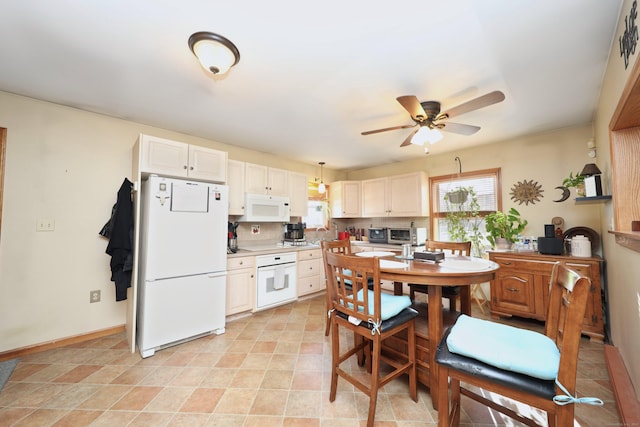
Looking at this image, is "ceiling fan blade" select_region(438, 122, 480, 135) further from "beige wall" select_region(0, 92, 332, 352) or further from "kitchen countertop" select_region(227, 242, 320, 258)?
"beige wall" select_region(0, 92, 332, 352)

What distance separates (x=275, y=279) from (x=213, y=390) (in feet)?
5.42

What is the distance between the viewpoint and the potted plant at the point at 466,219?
3672mm

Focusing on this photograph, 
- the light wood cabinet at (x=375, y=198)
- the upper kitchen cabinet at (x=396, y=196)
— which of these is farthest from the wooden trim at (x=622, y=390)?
the light wood cabinet at (x=375, y=198)

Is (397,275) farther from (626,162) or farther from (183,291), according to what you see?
(183,291)

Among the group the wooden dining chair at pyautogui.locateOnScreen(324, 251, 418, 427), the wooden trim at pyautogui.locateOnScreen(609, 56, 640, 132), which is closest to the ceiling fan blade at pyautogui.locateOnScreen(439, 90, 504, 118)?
the wooden trim at pyautogui.locateOnScreen(609, 56, 640, 132)

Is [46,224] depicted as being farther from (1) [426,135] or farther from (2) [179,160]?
(1) [426,135]

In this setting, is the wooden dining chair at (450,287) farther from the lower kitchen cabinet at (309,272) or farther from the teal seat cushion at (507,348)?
the lower kitchen cabinet at (309,272)

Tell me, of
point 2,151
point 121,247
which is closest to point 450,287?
point 121,247

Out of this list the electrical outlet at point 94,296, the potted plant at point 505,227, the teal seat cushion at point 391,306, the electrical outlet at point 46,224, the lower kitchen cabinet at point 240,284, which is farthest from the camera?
the potted plant at point 505,227

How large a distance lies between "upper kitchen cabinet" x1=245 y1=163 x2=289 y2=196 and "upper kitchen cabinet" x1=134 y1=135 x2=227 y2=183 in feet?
2.13

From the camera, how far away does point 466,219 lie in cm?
384

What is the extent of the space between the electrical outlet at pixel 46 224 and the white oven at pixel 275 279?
6.84 feet

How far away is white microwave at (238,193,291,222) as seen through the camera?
3.52 m

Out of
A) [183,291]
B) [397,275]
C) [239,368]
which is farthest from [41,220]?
[397,275]
